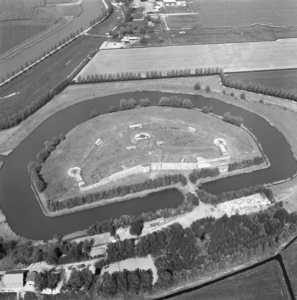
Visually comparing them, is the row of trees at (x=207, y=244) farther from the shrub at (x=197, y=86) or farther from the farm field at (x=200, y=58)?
the farm field at (x=200, y=58)

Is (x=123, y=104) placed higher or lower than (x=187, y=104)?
lower

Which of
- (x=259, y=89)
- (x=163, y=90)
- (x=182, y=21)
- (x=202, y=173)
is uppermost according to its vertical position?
(x=182, y=21)

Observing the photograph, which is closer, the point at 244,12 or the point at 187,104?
the point at 187,104

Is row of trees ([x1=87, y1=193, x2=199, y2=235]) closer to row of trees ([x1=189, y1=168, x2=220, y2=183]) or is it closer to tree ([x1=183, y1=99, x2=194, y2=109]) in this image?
row of trees ([x1=189, y1=168, x2=220, y2=183])

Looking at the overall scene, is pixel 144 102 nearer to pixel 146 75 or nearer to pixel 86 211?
pixel 146 75

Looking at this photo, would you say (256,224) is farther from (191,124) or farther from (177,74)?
(177,74)

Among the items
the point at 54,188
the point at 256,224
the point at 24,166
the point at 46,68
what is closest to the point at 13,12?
the point at 46,68

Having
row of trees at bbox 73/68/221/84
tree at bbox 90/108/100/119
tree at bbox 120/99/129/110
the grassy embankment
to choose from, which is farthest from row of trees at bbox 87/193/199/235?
row of trees at bbox 73/68/221/84

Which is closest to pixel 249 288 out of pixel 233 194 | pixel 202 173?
pixel 233 194
